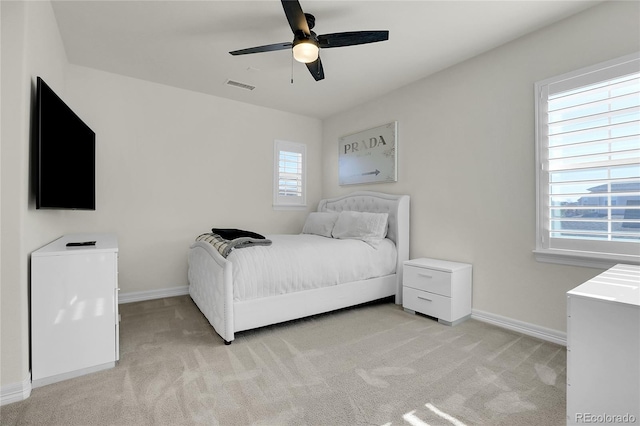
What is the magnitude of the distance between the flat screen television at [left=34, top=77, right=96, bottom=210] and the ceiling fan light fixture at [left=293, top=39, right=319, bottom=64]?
164 cm

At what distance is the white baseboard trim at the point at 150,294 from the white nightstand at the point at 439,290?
2.75 metres

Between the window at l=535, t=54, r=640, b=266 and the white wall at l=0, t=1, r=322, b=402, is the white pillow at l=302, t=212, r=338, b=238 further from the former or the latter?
the window at l=535, t=54, r=640, b=266

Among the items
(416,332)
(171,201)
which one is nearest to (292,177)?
(171,201)

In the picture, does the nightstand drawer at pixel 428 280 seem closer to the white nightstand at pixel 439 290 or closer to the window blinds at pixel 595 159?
the white nightstand at pixel 439 290

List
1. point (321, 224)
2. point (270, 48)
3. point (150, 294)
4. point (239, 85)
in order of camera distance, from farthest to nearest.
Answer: point (321, 224)
point (239, 85)
point (150, 294)
point (270, 48)

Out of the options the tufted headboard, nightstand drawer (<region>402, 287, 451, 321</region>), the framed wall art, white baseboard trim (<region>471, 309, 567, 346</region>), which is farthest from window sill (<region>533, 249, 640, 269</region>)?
the framed wall art

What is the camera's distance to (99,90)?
3.40m

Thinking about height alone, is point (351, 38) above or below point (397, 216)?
above

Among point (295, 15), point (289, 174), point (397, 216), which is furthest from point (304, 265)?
point (289, 174)

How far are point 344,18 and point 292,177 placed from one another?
272 centimetres

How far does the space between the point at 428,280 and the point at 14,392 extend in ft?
10.2

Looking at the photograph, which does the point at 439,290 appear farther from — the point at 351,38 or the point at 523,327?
the point at 351,38

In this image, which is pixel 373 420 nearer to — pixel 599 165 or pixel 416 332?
pixel 416 332

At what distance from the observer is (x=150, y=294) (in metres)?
3.66
